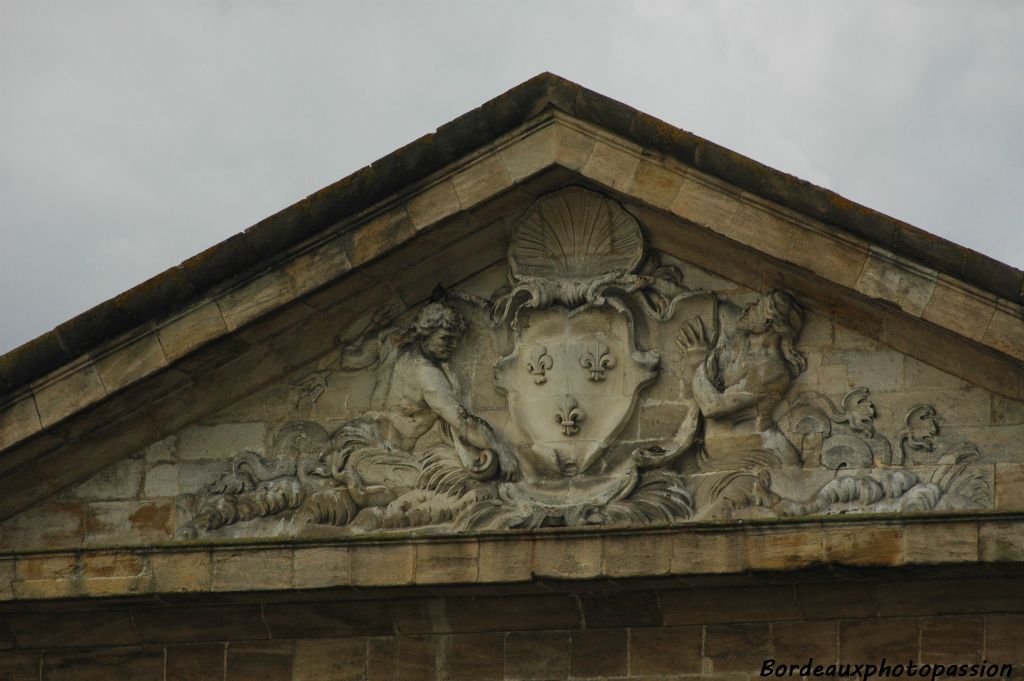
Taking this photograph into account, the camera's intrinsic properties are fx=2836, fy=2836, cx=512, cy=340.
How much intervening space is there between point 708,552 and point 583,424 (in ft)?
4.12

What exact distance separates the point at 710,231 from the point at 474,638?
2.72 meters

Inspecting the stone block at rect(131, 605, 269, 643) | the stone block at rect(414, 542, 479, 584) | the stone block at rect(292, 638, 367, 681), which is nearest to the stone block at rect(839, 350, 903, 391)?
the stone block at rect(414, 542, 479, 584)

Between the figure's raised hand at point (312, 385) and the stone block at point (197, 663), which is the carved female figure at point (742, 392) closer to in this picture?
the figure's raised hand at point (312, 385)

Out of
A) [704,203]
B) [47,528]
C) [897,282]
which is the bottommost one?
[47,528]

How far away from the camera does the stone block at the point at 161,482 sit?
16.9 m

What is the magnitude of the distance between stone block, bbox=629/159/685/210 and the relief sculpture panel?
0.27m

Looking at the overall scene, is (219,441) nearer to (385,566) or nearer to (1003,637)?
(385,566)

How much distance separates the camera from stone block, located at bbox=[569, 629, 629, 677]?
53.0 ft

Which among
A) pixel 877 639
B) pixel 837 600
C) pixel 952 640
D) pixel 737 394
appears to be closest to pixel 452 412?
pixel 737 394

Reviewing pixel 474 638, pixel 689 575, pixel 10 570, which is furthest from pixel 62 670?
pixel 689 575

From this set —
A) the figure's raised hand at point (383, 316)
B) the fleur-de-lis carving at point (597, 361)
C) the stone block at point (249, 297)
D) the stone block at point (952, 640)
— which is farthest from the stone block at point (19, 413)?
the stone block at point (952, 640)

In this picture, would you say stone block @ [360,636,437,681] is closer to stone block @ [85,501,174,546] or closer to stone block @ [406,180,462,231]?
stone block @ [85,501,174,546]

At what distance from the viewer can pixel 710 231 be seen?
53.3 ft

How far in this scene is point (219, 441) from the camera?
Answer: 55.8 ft
